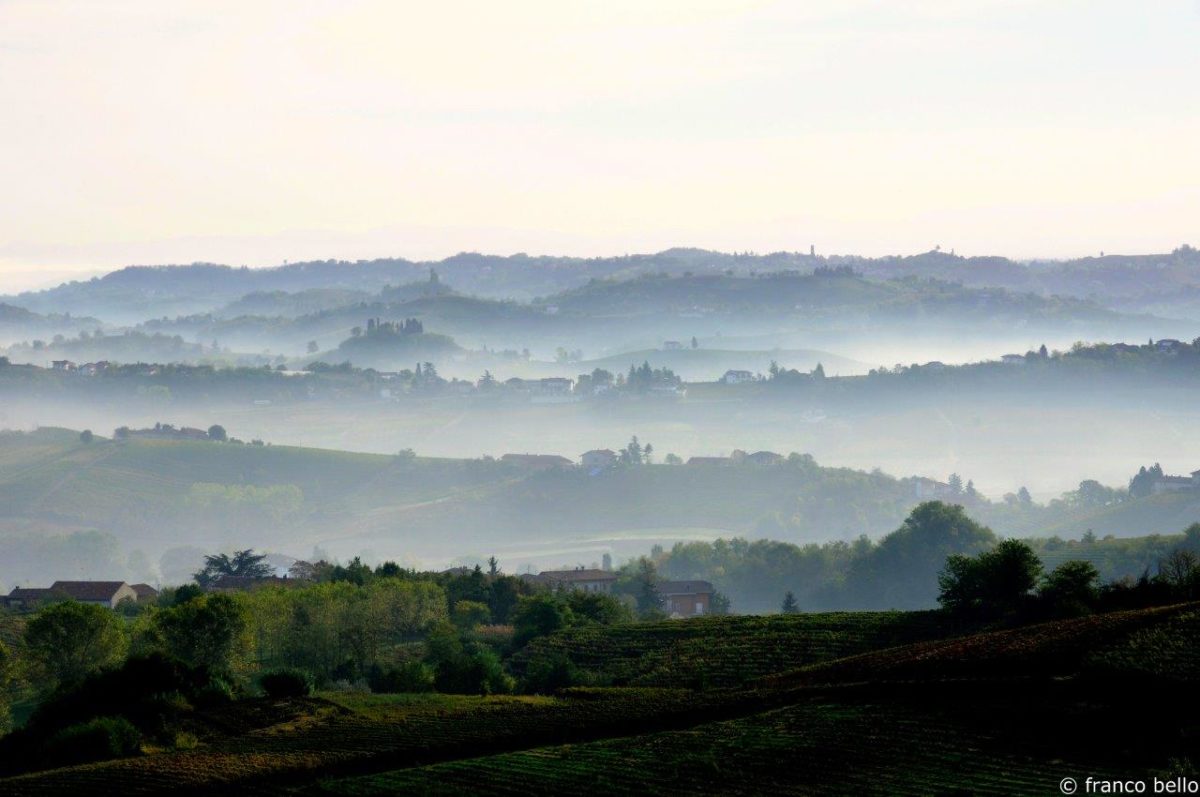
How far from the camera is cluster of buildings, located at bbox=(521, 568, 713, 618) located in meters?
119

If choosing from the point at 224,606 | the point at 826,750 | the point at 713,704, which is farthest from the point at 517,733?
the point at 224,606

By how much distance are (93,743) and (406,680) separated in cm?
1576

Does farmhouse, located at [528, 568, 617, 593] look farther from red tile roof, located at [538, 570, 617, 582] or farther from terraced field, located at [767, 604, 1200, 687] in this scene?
terraced field, located at [767, 604, 1200, 687]

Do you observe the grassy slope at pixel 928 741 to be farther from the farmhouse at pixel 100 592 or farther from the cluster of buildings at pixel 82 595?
the farmhouse at pixel 100 592

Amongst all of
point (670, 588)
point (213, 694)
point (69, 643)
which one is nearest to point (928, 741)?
point (213, 694)

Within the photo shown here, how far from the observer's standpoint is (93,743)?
40562 mm

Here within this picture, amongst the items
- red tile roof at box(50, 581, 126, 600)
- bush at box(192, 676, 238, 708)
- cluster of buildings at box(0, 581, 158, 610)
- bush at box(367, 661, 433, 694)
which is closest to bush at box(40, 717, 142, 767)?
bush at box(192, 676, 238, 708)

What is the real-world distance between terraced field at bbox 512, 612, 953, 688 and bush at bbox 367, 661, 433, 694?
19.6 feet

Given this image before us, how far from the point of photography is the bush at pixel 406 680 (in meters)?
54.3

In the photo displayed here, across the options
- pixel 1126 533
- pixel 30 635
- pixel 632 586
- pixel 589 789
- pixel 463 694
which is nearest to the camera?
pixel 589 789

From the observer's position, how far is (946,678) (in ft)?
126

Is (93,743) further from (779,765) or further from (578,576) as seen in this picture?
(578,576)

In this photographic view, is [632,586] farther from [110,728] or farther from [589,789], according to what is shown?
[589,789]

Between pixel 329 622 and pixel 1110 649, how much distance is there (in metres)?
41.0
